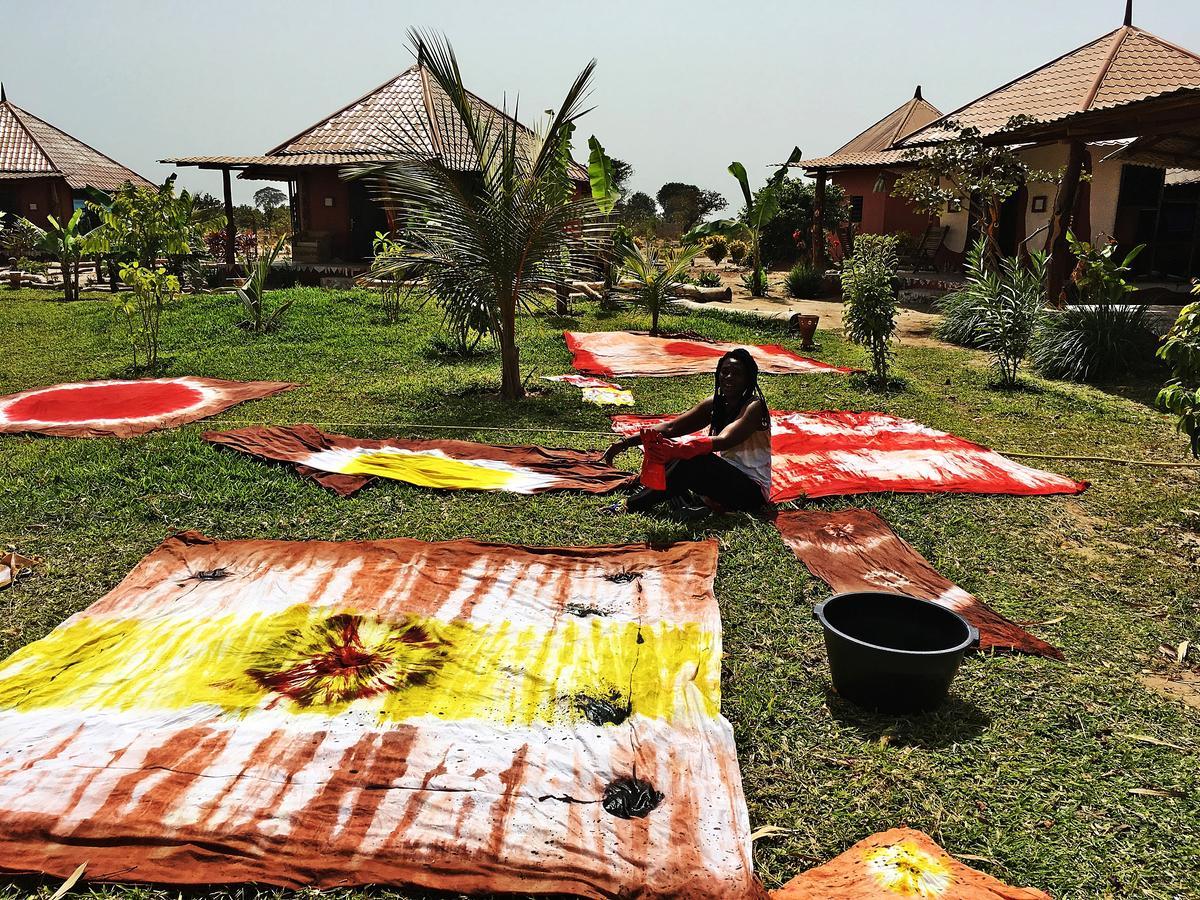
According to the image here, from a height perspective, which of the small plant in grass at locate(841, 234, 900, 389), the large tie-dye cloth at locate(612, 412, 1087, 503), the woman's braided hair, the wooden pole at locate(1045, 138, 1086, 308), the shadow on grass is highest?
the wooden pole at locate(1045, 138, 1086, 308)

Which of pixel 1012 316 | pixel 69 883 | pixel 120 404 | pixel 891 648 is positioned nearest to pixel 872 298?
pixel 1012 316

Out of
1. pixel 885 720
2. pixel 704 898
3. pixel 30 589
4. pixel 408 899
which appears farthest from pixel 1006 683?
pixel 30 589

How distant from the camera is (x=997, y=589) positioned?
4273mm

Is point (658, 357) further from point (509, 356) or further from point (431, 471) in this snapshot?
point (431, 471)

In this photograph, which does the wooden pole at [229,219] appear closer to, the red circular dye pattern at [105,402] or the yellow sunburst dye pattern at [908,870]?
the red circular dye pattern at [105,402]

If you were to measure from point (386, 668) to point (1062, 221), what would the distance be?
11212 millimetres

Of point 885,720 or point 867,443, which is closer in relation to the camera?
point 885,720

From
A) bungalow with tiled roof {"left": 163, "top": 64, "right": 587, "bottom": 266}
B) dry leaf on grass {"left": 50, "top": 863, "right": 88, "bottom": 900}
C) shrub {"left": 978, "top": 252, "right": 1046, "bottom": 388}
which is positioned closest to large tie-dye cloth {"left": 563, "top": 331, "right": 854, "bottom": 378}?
shrub {"left": 978, "top": 252, "right": 1046, "bottom": 388}

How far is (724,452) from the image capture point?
16.8ft

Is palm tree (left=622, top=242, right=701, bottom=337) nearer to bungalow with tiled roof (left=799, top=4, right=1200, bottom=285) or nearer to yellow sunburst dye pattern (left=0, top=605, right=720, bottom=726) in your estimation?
bungalow with tiled roof (left=799, top=4, right=1200, bottom=285)

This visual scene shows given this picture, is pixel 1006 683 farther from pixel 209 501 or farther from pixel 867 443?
pixel 209 501

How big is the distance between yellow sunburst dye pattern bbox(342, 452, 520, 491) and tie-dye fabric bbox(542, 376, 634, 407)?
8.00 ft

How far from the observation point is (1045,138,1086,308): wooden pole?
1103 centimetres

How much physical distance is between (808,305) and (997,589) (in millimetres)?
12498
